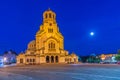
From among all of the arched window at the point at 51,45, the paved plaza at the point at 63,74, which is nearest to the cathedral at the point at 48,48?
the arched window at the point at 51,45

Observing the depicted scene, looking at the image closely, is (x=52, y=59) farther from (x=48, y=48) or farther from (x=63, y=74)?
(x=63, y=74)

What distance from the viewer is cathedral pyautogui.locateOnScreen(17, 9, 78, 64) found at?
276ft

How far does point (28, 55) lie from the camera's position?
281 ft

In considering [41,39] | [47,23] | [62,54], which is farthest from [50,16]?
[62,54]

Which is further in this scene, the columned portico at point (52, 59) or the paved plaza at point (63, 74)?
the columned portico at point (52, 59)

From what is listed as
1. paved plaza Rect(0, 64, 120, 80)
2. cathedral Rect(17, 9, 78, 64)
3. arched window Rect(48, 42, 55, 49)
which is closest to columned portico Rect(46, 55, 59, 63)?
cathedral Rect(17, 9, 78, 64)

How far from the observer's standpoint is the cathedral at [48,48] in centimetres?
8412

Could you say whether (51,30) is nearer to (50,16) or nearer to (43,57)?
(50,16)

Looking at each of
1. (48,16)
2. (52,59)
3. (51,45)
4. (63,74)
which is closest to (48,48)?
(51,45)

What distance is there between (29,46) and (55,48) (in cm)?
1639

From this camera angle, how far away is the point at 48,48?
84.8m

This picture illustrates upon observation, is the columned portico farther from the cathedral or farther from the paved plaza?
the paved plaza

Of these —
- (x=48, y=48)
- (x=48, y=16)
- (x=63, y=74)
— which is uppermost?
(x=48, y=16)

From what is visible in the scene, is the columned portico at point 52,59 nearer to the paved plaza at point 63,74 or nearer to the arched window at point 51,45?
the arched window at point 51,45
